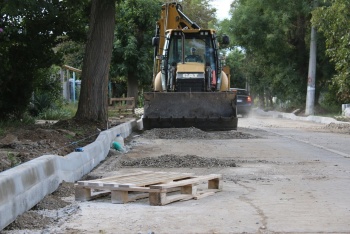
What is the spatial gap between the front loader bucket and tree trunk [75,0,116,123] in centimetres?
158

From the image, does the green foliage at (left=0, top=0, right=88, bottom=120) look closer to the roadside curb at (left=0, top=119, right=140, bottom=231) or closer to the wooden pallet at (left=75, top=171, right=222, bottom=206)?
the roadside curb at (left=0, top=119, right=140, bottom=231)

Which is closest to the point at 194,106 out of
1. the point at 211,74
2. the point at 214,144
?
the point at 211,74

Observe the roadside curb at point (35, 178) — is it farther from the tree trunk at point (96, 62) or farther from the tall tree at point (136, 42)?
the tall tree at point (136, 42)

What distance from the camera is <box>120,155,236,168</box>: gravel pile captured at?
10.6 metres

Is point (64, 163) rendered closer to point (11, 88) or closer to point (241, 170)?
point (241, 170)

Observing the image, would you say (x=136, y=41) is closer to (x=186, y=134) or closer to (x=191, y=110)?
(x=191, y=110)

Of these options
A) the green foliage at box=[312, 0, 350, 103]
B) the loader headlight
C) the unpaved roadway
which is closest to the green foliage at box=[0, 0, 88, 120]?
the loader headlight

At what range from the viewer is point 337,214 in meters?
6.42

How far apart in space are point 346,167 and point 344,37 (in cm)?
1666

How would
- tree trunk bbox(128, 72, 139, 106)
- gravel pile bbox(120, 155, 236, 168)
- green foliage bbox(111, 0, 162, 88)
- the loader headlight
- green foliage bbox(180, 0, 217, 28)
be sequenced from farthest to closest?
1. green foliage bbox(180, 0, 217, 28)
2. tree trunk bbox(128, 72, 139, 106)
3. green foliage bbox(111, 0, 162, 88)
4. the loader headlight
5. gravel pile bbox(120, 155, 236, 168)

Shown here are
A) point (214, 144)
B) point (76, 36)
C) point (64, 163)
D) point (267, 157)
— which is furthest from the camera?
point (76, 36)

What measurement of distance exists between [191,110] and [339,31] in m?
11.5

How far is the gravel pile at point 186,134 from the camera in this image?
55.3ft

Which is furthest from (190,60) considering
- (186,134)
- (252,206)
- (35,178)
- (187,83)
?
(35,178)
